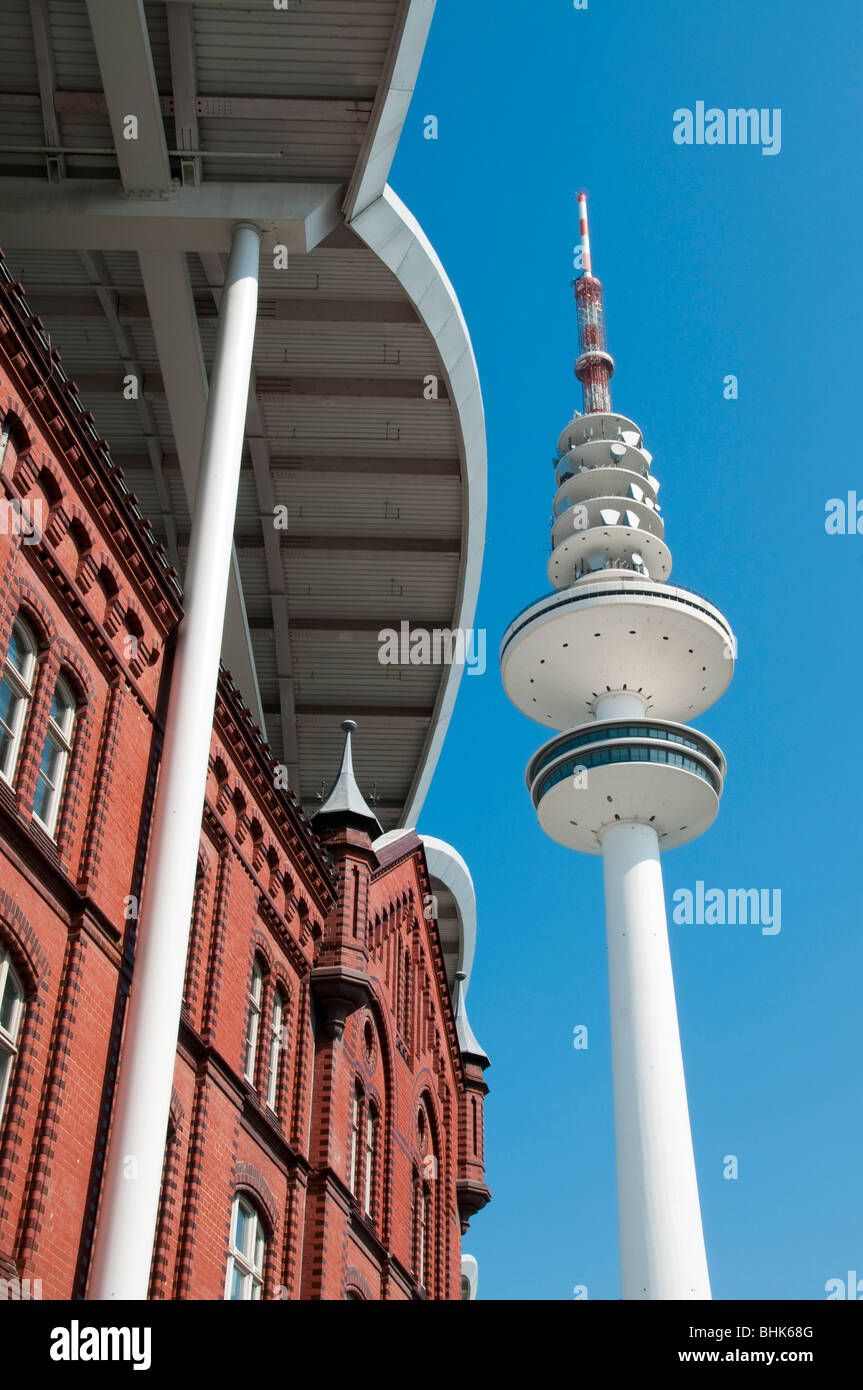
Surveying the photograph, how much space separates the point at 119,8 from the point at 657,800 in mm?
48682

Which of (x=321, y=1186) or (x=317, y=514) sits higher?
(x=317, y=514)

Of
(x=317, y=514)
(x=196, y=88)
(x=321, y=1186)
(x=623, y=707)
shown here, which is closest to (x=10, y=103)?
(x=196, y=88)

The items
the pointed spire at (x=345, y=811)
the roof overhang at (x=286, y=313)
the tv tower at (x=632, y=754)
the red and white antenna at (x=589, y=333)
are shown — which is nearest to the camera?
the roof overhang at (x=286, y=313)

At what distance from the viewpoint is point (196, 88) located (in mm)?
22719

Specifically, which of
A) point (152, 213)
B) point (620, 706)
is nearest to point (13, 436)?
point (152, 213)

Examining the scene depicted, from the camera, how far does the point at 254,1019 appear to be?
70.8 ft

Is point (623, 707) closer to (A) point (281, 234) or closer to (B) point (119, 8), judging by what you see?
(A) point (281, 234)

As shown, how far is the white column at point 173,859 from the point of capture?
1428 centimetres

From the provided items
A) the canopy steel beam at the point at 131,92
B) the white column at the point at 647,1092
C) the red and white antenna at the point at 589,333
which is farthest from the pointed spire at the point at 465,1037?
the red and white antenna at the point at 589,333

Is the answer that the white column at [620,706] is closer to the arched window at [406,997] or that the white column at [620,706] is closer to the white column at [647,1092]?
the white column at [647,1092]

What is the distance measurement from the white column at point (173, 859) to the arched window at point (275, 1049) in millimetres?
5083

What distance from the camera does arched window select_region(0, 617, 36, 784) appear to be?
14445 millimetres

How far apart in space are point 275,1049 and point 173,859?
6706mm

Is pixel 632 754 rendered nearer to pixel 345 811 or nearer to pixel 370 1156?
pixel 345 811
